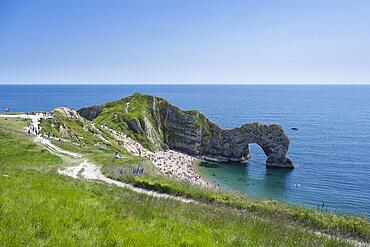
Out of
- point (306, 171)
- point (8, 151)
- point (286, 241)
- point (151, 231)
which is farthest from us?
point (306, 171)

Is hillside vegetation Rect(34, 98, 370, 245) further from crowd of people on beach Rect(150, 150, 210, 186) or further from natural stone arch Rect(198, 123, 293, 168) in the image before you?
natural stone arch Rect(198, 123, 293, 168)

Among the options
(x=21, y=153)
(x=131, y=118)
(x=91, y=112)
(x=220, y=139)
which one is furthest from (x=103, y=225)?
(x=91, y=112)

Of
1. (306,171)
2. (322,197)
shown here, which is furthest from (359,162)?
(322,197)

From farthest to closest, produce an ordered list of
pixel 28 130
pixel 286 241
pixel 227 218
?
pixel 28 130
pixel 227 218
pixel 286 241

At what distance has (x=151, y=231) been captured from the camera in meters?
9.48

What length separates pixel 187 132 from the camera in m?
112

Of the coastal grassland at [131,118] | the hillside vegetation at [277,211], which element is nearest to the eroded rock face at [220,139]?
the coastal grassland at [131,118]

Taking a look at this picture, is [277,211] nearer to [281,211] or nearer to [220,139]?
[281,211]

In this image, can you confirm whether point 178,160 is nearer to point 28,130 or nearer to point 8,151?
point 28,130

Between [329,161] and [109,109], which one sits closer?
[329,161]

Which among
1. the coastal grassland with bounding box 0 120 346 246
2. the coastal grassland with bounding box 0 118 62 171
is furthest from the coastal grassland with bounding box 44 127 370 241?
the coastal grassland with bounding box 0 118 62 171

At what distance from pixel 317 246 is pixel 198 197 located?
47.4 ft

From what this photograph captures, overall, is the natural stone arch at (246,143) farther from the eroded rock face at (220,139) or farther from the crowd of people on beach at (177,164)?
the crowd of people on beach at (177,164)

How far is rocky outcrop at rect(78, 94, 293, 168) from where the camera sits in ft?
332
